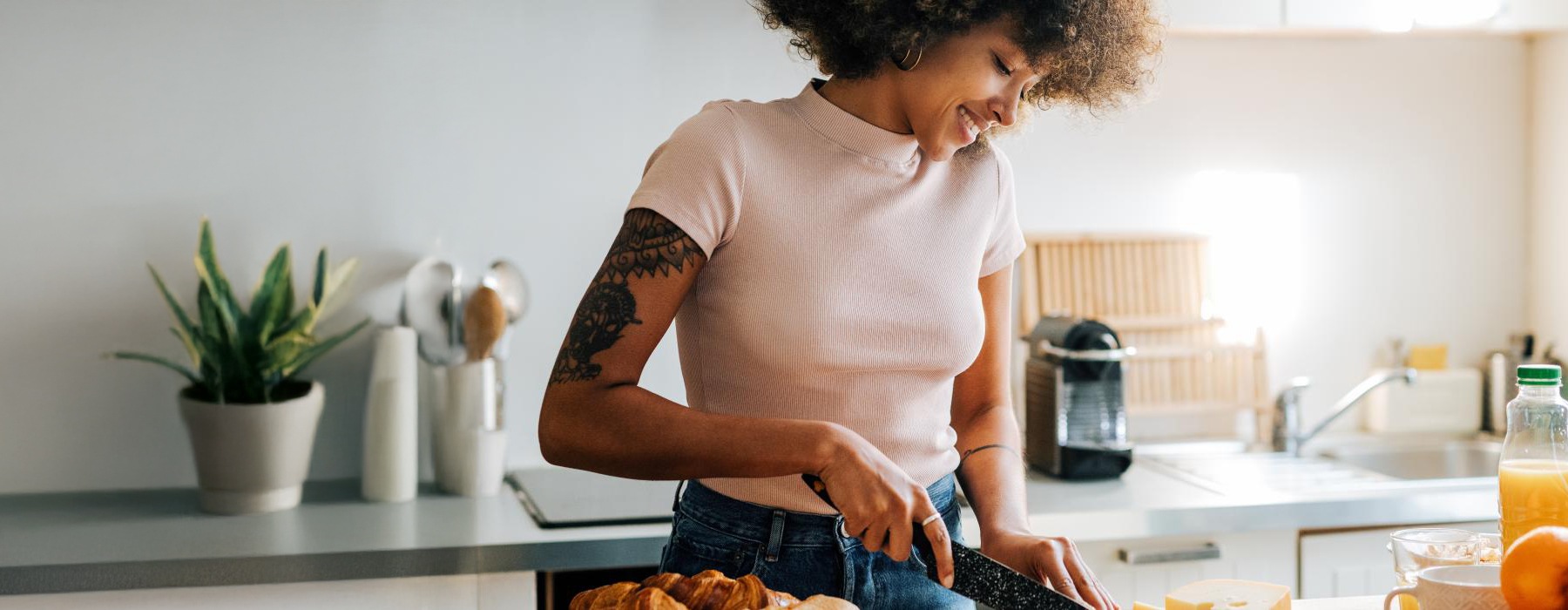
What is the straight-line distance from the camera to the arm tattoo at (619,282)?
40.0 inches

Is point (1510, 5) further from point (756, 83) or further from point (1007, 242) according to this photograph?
point (1007, 242)

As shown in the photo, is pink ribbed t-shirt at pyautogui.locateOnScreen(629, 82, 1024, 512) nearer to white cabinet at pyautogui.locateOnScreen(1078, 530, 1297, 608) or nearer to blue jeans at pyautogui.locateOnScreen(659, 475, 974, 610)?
blue jeans at pyautogui.locateOnScreen(659, 475, 974, 610)

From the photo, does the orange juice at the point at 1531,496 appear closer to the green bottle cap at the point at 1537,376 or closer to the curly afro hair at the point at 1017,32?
the green bottle cap at the point at 1537,376

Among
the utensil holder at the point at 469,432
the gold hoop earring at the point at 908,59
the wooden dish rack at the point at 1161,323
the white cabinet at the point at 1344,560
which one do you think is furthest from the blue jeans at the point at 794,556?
the wooden dish rack at the point at 1161,323

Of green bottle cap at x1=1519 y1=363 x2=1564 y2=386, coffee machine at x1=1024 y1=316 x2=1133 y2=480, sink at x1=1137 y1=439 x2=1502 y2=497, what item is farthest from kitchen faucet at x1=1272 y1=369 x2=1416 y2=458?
green bottle cap at x1=1519 y1=363 x2=1564 y2=386

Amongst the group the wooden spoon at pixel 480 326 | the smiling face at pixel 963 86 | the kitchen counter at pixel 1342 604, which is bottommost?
the kitchen counter at pixel 1342 604

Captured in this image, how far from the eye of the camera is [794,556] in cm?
114

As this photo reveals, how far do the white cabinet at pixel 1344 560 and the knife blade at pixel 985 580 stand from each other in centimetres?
109

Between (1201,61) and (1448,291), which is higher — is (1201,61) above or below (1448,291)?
above

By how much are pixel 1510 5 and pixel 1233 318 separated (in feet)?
2.30

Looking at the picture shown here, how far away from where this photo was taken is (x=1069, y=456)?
2.03 meters

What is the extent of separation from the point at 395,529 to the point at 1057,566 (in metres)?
0.99

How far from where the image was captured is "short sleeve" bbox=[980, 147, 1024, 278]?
1.30 meters

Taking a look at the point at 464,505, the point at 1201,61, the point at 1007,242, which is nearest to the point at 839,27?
the point at 1007,242
